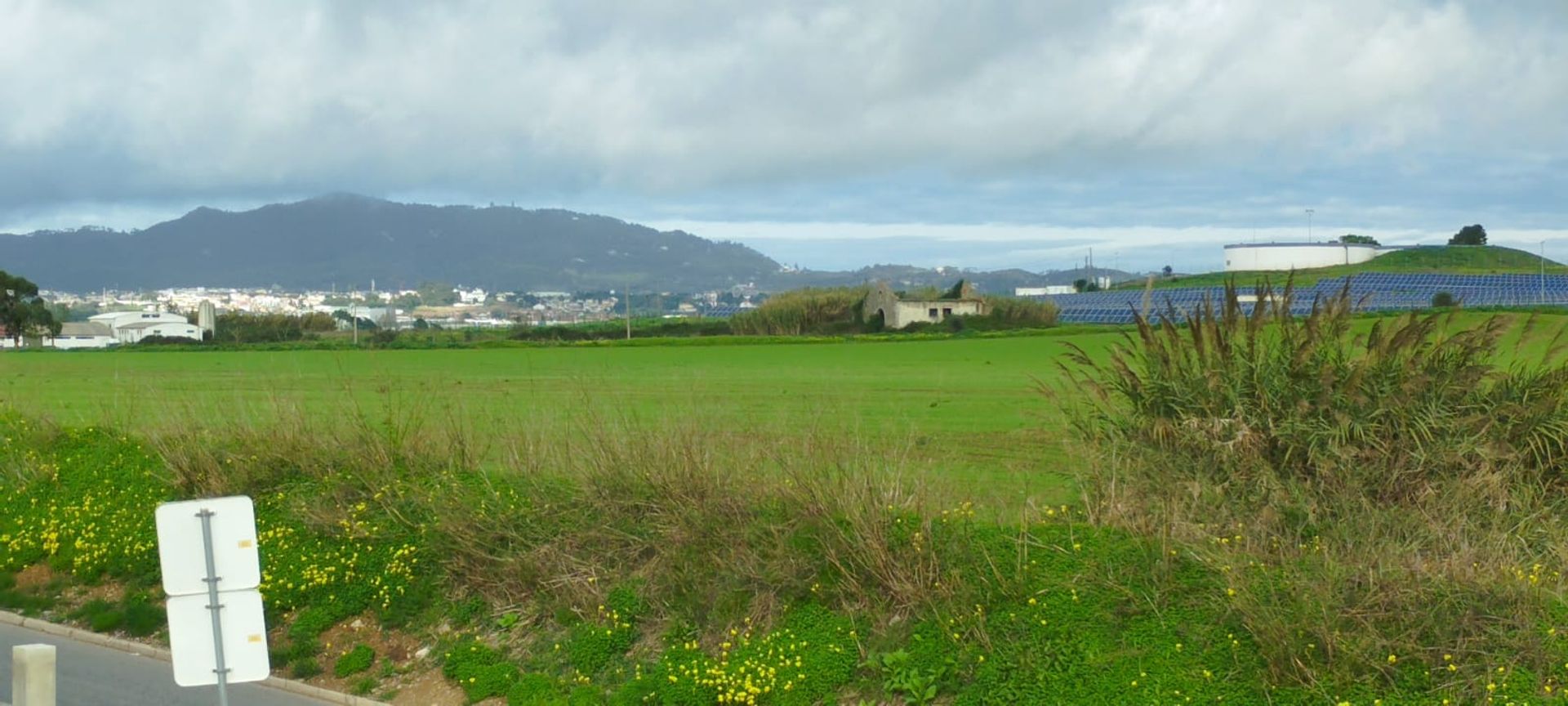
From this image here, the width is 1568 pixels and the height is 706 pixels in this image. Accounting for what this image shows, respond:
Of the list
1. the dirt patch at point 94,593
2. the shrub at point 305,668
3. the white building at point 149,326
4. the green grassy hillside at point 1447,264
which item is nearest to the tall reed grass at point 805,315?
the green grassy hillside at point 1447,264

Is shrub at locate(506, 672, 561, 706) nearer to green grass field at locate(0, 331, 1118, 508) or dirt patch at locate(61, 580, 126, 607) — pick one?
green grass field at locate(0, 331, 1118, 508)

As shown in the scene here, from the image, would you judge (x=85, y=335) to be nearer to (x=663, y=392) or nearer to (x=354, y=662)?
(x=663, y=392)

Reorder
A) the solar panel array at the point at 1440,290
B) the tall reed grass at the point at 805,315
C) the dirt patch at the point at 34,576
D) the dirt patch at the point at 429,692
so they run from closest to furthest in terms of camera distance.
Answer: the dirt patch at the point at 429,692
the dirt patch at the point at 34,576
the solar panel array at the point at 1440,290
the tall reed grass at the point at 805,315

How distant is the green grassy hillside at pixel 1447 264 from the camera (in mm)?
113125

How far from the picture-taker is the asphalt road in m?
9.90

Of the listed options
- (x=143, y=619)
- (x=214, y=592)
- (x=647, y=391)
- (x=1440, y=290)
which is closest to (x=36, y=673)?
(x=214, y=592)

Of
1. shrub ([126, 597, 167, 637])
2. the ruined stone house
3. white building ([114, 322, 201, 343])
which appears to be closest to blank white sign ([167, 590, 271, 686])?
shrub ([126, 597, 167, 637])

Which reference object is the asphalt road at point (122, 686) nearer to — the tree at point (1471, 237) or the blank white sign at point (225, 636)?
the blank white sign at point (225, 636)

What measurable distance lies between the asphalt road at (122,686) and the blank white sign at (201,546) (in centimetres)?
294

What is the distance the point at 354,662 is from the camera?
10586mm

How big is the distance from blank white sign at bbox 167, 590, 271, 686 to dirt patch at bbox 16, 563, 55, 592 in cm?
738

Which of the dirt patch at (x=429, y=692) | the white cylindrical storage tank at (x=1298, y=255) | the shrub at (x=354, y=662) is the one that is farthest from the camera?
the white cylindrical storage tank at (x=1298, y=255)

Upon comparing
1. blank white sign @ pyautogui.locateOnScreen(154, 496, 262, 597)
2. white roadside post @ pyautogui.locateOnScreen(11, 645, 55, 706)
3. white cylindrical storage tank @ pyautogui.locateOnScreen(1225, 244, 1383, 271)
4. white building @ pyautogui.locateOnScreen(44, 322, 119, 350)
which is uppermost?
white cylindrical storage tank @ pyautogui.locateOnScreen(1225, 244, 1383, 271)

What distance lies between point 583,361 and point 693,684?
44518mm
